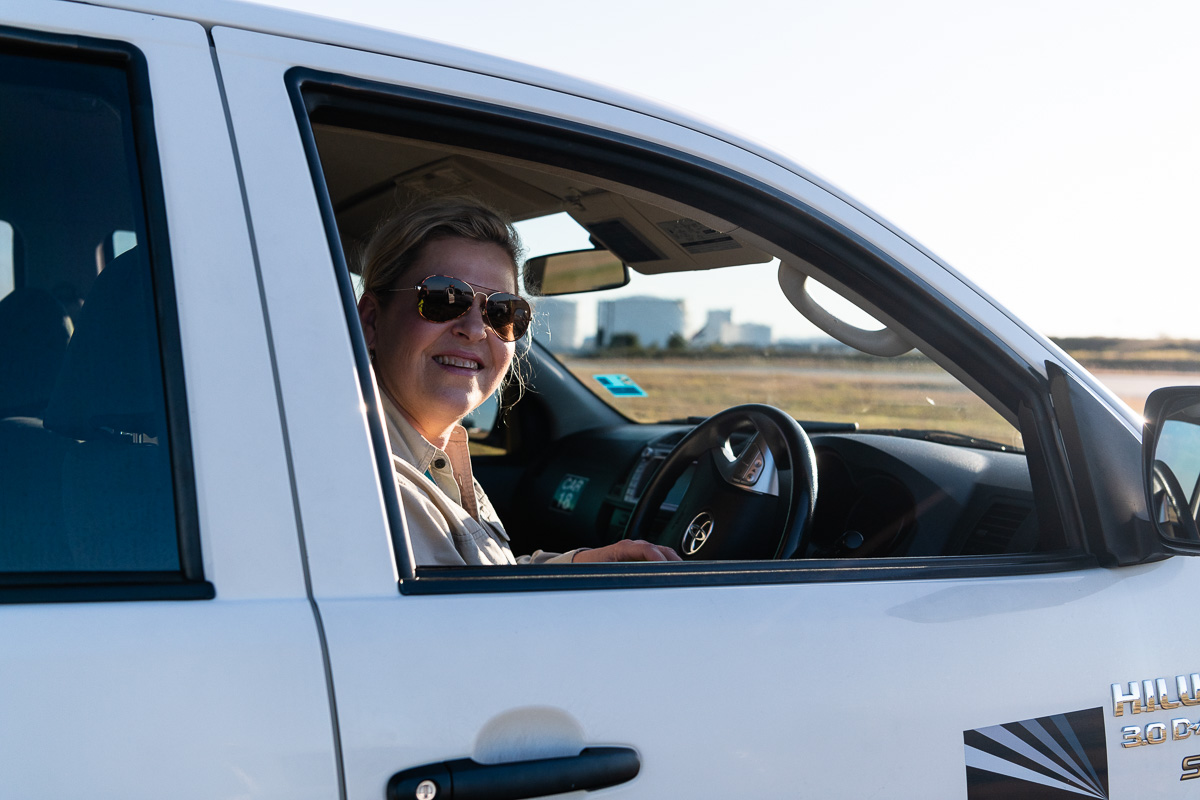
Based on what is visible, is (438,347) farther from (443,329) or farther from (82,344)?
(82,344)

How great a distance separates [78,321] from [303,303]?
0.26 metres

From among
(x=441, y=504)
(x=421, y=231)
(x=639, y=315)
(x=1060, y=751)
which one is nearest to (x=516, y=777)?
(x=441, y=504)

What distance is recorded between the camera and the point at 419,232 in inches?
74.4

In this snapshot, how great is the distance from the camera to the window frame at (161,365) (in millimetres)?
961

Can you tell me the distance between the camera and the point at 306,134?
3.72ft

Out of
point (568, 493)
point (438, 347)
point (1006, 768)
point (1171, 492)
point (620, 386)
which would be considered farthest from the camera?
point (620, 386)

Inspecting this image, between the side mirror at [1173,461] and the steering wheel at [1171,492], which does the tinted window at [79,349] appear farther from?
the steering wheel at [1171,492]

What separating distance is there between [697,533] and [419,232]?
35.4 inches

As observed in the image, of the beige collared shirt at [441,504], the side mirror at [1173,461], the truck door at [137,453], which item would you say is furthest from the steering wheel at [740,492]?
the truck door at [137,453]

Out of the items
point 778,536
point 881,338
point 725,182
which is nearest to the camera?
point 725,182

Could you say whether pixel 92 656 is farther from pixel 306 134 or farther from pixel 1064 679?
pixel 1064 679

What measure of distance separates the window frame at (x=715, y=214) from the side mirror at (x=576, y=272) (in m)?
1.18

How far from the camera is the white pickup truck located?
0.96 meters

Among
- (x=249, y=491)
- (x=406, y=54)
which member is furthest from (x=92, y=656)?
(x=406, y=54)
